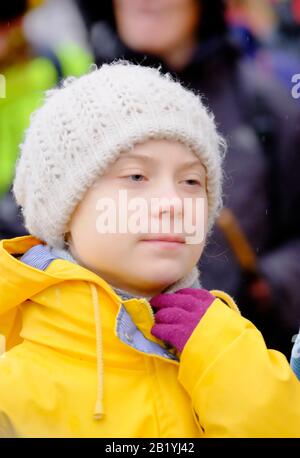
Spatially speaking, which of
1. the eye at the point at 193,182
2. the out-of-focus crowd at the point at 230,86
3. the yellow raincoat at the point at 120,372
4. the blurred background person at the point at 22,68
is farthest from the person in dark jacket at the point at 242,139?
the yellow raincoat at the point at 120,372

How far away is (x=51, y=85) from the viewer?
7.50 ft

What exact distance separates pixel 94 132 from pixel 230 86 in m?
1.02

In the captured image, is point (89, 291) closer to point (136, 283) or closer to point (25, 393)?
point (136, 283)

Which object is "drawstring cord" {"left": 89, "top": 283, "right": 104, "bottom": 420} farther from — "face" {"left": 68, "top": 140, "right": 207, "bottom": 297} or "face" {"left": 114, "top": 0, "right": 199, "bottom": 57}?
"face" {"left": 114, "top": 0, "right": 199, "bottom": 57}

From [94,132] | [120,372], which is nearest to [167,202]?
[94,132]

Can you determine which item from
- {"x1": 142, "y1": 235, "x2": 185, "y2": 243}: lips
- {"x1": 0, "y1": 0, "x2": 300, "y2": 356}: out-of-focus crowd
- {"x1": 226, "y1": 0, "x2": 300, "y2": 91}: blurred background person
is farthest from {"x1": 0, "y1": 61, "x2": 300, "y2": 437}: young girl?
{"x1": 226, "y1": 0, "x2": 300, "y2": 91}: blurred background person

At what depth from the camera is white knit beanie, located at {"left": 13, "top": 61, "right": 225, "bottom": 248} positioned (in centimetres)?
136

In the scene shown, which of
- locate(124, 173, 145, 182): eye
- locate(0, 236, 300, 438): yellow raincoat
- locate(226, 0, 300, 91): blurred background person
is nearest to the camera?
locate(0, 236, 300, 438): yellow raincoat

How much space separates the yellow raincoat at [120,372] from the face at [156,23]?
1.11 meters

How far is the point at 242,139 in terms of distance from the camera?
7.39ft

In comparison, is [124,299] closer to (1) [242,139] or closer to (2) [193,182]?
(2) [193,182]

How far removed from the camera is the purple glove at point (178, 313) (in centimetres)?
131

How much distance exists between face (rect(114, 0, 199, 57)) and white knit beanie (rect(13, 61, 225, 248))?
0.85 metres

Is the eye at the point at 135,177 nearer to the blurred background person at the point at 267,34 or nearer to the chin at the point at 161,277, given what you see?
the chin at the point at 161,277
